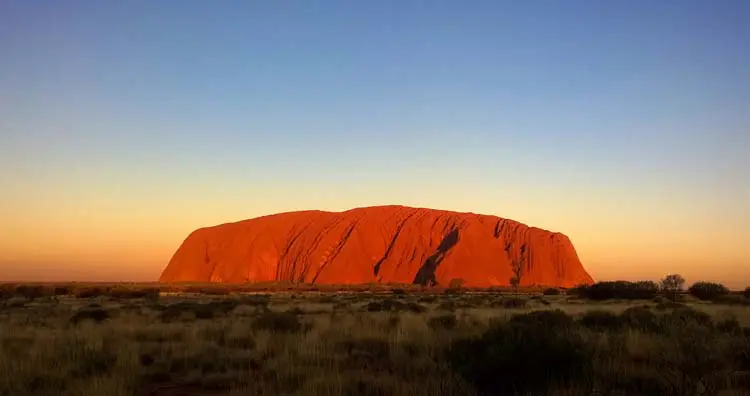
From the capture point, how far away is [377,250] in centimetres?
12462

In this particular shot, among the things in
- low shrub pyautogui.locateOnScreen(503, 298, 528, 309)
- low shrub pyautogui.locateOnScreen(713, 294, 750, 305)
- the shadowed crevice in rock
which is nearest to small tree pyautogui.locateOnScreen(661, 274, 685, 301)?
low shrub pyautogui.locateOnScreen(713, 294, 750, 305)

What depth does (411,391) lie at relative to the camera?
740 centimetres

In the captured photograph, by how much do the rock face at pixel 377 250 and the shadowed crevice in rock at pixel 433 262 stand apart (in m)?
0.24

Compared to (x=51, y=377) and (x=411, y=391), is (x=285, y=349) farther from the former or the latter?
(x=411, y=391)

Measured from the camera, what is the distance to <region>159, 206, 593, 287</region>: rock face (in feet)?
380

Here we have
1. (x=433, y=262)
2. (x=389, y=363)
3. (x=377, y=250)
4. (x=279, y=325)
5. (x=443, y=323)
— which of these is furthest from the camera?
(x=377, y=250)

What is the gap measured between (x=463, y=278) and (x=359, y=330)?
9464cm

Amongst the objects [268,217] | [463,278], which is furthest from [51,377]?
[268,217]

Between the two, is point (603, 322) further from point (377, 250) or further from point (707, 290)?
point (377, 250)

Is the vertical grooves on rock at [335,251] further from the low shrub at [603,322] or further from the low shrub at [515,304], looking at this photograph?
the low shrub at [603,322]

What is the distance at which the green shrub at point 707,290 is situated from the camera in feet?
190

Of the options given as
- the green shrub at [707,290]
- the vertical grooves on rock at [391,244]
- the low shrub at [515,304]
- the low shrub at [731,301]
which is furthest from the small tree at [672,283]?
the vertical grooves on rock at [391,244]

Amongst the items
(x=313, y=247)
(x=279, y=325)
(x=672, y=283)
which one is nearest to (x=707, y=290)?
(x=672, y=283)

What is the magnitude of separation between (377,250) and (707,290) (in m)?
72.0
